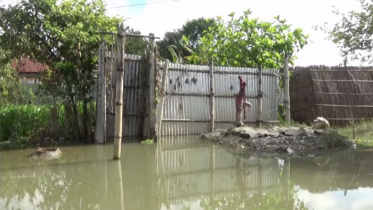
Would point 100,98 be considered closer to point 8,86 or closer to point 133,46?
point 133,46

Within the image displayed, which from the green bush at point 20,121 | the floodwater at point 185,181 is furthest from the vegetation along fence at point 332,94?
the green bush at point 20,121

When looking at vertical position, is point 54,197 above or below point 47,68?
below

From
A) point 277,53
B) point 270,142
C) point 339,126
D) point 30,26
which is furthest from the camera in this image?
point 277,53

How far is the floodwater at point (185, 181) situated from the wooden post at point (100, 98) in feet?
4.53

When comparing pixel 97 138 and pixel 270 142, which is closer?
pixel 270 142

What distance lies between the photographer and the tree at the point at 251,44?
13867 mm

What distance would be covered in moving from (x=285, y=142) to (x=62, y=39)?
5839mm

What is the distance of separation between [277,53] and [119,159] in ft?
26.6

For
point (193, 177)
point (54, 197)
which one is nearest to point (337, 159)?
point (193, 177)

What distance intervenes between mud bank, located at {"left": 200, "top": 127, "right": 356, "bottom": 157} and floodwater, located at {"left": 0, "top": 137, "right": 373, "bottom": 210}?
1.67 feet

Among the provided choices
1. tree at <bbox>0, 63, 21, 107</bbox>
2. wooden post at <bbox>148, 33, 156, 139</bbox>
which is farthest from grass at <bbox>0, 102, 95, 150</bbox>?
wooden post at <bbox>148, 33, 156, 139</bbox>

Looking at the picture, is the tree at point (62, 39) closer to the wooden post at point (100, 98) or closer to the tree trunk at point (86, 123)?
the tree trunk at point (86, 123)

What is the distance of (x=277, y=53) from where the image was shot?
13.8 meters

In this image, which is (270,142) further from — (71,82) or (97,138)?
(71,82)
